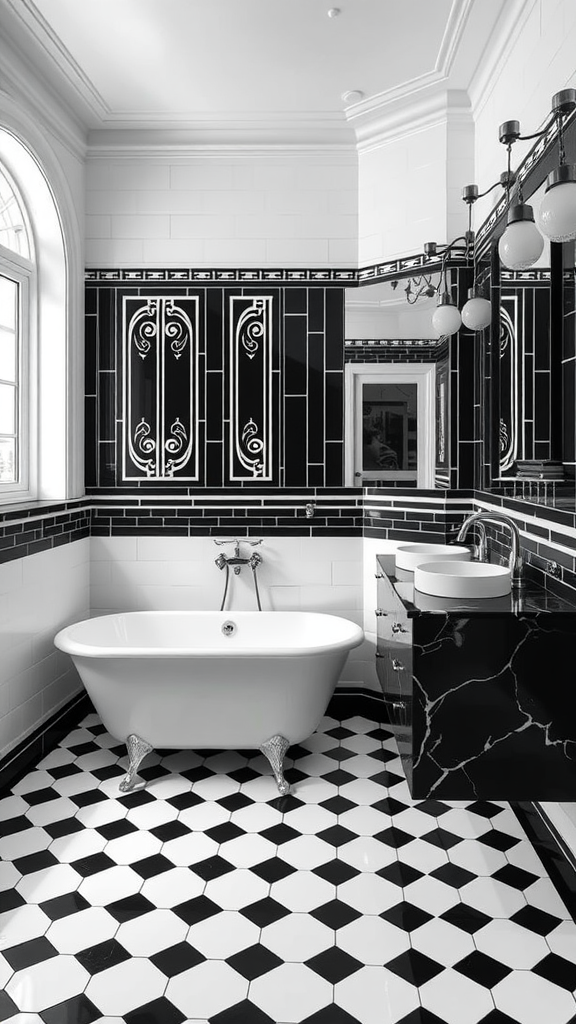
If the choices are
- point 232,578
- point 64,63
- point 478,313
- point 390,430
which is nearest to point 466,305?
point 478,313

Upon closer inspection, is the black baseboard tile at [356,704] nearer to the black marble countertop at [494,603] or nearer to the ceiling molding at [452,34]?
the black marble countertop at [494,603]

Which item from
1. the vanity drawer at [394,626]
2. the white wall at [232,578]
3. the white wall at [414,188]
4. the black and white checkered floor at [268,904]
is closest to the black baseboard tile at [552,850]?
the black and white checkered floor at [268,904]

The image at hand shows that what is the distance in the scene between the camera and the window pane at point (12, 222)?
137 inches

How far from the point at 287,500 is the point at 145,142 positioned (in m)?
2.11

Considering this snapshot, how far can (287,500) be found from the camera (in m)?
4.04

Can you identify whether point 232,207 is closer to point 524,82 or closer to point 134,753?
point 524,82

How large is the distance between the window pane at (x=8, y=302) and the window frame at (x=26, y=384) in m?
0.03

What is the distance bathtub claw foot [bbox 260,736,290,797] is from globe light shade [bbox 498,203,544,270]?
2102mm

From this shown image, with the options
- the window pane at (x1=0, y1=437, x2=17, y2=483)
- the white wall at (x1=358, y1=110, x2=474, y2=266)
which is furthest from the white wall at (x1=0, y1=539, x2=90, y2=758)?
the white wall at (x1=358, y1=110, x2=474, y2=266)

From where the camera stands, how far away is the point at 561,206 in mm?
1810

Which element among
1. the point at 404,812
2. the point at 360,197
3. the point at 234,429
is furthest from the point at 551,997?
the point at 360,197

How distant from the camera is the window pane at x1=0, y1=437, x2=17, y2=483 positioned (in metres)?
3.54

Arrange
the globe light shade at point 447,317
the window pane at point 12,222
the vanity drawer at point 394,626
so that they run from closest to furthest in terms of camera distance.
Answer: the vanity drawer at point 394,626, the globe light shade at point 447,317, the window pane at point 12,222

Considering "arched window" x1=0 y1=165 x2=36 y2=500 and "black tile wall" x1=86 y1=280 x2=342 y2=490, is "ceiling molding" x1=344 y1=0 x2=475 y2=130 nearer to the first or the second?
"black tile wall" x1=86 y1=280 x2=342 y2=490
